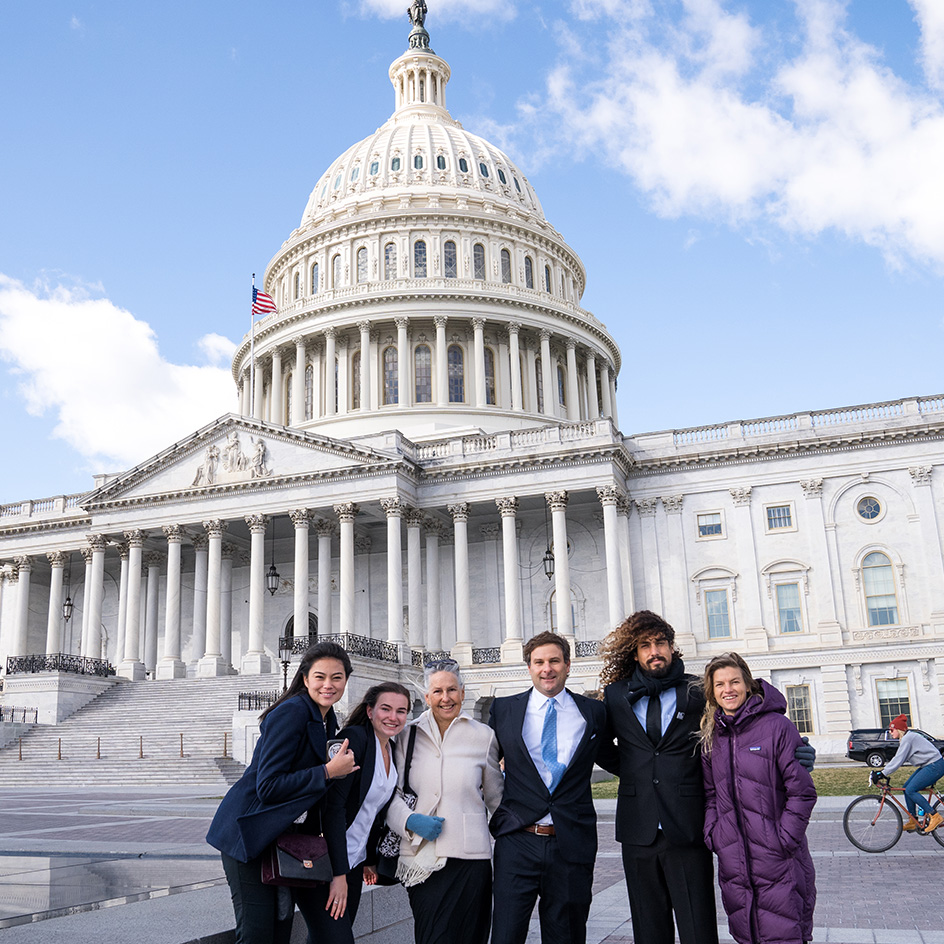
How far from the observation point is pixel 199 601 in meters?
50.7

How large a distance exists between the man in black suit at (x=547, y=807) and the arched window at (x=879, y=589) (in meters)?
40.1

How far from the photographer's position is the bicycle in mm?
14289

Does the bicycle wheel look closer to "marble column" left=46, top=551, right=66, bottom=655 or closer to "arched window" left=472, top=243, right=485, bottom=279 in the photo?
"marble column" left=46, top=551, right=66, bottom=655

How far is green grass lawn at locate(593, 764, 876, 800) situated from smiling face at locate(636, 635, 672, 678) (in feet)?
53.4

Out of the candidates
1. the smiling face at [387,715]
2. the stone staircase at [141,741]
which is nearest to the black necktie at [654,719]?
the smiling face at [387,715]

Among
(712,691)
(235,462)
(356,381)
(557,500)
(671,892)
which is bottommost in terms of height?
(671,892)

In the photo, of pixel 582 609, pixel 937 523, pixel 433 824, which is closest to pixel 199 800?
pixel 433 824

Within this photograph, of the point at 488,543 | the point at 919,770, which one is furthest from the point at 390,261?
the point at 919,770

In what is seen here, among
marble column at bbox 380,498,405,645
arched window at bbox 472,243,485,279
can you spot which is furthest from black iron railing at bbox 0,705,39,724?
arched window at bbox 472,243,485,279

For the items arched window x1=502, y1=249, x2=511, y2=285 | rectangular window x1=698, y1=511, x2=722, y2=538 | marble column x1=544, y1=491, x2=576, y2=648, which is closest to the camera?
marble column x1=544, y1=491, x2=576, y2=648

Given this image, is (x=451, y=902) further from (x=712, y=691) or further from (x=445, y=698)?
(x=712, y=691)

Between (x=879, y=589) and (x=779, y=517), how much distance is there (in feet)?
16.8

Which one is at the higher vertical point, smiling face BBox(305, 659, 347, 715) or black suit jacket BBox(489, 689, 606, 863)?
smiling face BBox(305, 659, 347, 715)

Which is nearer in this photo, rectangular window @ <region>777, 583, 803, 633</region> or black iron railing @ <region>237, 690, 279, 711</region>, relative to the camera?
black iron railing @ <region>237, 690, 279, 711</region>
